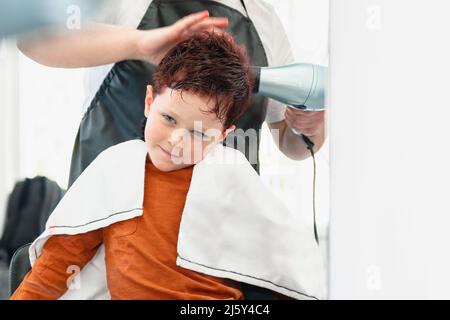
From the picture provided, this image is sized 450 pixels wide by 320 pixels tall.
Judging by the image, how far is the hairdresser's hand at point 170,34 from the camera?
1230mm

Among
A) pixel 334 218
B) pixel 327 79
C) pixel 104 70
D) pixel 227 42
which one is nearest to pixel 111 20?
pixel 104 70

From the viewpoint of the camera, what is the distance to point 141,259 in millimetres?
1200

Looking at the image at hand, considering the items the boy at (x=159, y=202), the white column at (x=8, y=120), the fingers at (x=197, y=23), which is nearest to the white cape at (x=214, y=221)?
the boy at (x=159, y=202)

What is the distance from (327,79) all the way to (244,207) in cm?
34

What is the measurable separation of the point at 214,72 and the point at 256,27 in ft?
0.50

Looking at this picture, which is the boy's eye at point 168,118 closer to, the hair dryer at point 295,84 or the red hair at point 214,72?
the red hair at point 214,72

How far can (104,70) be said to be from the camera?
4.05 feet

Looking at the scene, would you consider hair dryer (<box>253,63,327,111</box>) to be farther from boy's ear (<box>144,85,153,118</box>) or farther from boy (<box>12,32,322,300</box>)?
boy's ear (<box>144,85,153,118</box>)

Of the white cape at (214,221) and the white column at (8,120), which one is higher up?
the white column at (8,120)

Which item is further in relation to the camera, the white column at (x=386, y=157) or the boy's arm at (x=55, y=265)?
the white column at (x=386, y=157)

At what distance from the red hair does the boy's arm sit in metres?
0.36

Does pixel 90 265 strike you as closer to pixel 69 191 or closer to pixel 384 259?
pixel 69 191

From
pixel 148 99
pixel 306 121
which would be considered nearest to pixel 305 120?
pixel 306 121

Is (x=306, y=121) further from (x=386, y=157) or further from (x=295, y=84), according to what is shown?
(x=386, y=157)
